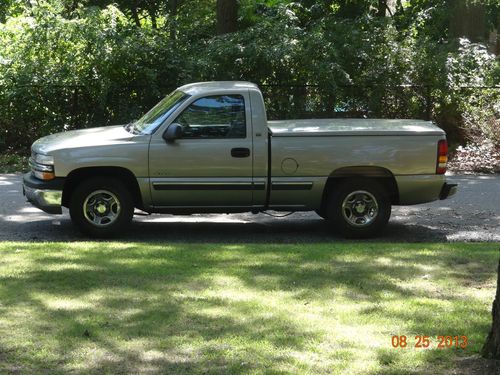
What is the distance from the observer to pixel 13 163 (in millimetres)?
16359

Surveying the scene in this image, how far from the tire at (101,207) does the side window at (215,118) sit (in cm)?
103

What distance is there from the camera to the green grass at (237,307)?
193 inches

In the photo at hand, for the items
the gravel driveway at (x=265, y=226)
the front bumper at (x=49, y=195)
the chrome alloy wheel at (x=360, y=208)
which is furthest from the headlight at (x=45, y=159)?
the chrome alloy wheel at (x=360, y=208)

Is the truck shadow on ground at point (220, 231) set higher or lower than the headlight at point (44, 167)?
lower

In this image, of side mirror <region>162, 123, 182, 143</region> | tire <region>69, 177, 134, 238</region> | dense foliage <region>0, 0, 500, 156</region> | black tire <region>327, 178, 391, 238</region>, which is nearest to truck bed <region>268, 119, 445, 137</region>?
black tire <region>327, 178, 391, 238</region>

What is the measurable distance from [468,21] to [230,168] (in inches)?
558

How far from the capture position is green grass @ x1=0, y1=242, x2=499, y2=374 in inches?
193

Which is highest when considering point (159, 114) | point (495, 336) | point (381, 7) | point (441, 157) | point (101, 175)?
point (381, 7)

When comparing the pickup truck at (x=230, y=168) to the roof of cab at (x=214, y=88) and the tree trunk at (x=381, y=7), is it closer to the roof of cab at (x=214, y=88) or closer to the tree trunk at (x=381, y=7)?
the roof of cab at (x=214, y=88)

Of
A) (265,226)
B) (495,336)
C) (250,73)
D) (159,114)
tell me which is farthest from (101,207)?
(250,73)

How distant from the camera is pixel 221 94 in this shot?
9.91 meters

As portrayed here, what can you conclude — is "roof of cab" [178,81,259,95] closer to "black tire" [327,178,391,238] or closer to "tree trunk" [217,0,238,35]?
"black tire" [327,178,391,238]

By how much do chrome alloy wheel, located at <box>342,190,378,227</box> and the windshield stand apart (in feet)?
7.62

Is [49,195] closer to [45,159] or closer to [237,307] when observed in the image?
[45,159]
